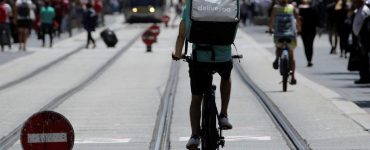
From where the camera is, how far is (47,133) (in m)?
10.1

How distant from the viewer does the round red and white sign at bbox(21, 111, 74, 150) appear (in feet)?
33.1

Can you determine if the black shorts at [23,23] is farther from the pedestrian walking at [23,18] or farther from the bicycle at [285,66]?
the bicycle at [285,66]

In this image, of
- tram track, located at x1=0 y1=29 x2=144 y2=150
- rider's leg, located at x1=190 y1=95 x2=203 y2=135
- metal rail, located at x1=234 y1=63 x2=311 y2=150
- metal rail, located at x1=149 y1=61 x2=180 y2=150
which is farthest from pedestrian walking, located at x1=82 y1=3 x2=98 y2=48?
rider's leg, located at x1=190 y1=95 x2=203 y2=135

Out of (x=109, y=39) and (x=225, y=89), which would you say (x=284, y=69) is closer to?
(x=225, y=89)

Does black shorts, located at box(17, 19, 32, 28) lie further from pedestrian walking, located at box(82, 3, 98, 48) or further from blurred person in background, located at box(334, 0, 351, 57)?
blurred person in background, located at box(334, 0, 351, 57)

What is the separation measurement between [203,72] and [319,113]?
20.8 ft

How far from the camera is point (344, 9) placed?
34156mm

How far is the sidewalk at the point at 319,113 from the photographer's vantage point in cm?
1394

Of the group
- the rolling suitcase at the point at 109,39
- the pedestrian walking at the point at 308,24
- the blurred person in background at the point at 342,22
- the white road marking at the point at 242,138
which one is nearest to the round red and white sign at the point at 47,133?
the white road marking at the point at 242,138

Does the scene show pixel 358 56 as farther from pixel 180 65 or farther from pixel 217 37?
pixel 217 37

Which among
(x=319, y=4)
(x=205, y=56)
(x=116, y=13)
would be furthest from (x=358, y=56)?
(x=116, y=13)

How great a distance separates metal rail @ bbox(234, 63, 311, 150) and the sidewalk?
8 centimetres

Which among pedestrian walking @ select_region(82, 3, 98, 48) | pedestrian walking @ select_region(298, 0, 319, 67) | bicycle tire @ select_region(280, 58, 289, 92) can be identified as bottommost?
pedestrian walking @ select_region(82, 3, 98, 48)

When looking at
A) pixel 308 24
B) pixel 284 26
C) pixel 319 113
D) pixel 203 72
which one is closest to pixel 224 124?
pixel 203 72
